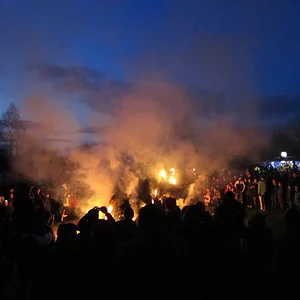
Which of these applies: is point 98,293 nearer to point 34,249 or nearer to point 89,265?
point 89,265

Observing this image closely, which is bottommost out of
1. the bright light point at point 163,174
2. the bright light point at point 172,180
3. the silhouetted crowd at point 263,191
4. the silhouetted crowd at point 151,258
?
the silhouetted crowd at point 151,258

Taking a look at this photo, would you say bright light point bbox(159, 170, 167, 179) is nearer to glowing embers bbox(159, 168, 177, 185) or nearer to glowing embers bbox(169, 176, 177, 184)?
glowing embers bbox(159, 168, 177, 185)

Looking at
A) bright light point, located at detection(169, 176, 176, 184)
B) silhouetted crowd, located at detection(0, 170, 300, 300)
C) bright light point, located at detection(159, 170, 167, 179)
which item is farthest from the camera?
bright light point, located at detection(169, 176, 176, 184)

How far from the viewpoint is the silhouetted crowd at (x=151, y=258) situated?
255cm

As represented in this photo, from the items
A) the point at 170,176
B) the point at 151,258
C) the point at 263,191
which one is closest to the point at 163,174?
the point at 170,176

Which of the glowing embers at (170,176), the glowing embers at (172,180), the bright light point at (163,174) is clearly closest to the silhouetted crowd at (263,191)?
the glowing embers at (172,180)

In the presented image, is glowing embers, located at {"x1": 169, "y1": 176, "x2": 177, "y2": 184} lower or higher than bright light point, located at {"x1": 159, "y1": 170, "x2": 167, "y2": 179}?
lower

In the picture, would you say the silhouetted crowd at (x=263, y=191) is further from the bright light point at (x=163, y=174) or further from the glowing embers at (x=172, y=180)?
the bright light point at (x=163, y=174)

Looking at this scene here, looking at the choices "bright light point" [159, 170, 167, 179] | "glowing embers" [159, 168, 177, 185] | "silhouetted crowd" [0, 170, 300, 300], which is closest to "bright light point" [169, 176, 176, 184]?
"glowing embers" [159, 168, 177, 185]

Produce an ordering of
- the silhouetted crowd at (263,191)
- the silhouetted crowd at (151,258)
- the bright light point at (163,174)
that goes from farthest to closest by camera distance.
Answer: the bright light point at (163,174) → the silhouetted crowd at (263,191) → the silhouetted crowd at (151,258)

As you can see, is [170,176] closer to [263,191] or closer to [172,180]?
[172,180]

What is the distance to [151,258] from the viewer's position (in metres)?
2.54

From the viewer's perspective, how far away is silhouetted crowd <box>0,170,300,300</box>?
2.55m

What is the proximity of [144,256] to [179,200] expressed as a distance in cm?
1430
